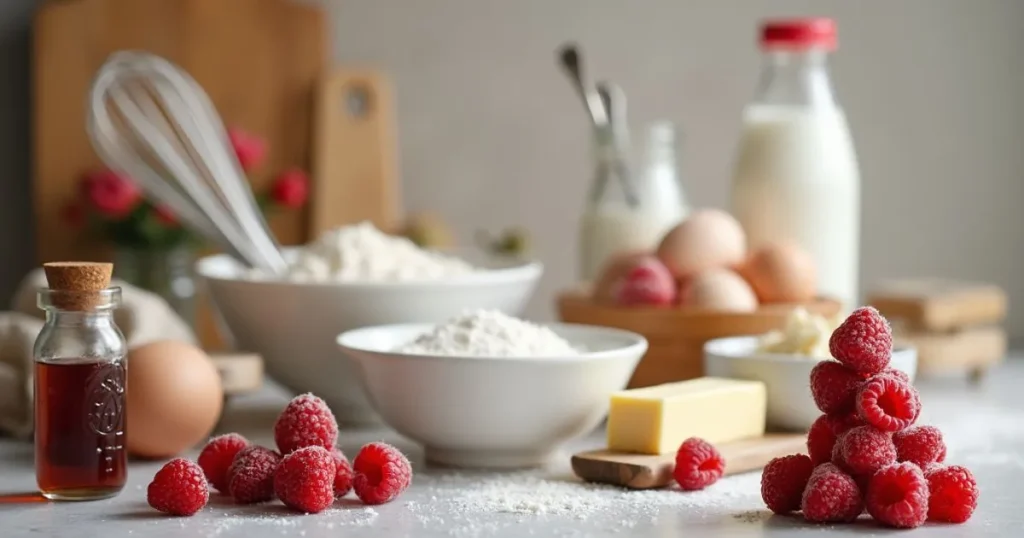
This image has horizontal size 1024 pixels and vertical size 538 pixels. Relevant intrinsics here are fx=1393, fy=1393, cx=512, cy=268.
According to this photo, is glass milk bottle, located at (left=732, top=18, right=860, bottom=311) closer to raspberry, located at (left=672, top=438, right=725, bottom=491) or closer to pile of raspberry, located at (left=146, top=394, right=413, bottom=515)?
raspberry, located at (left=672, top=438, right=725, bottom=491)

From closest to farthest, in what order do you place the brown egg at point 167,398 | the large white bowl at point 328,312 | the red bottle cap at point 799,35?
1. the brown egg at point 167,398
2. the large white bowl at point 328,312
3. the red bottle cap at point 799,35

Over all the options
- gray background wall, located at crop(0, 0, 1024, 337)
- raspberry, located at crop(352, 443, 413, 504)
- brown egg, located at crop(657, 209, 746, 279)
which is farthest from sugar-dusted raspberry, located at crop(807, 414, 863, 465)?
gray background wall, located at crop(0, 0, 1024, 337)

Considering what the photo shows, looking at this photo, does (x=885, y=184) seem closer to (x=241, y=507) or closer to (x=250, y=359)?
(x=250, y=359)

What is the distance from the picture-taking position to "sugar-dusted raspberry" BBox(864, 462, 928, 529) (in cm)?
94

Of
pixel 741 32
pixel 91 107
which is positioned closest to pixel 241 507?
pixel 91 107

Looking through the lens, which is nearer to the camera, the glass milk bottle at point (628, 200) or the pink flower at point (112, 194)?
the glass milk bottle at point (628, 200)

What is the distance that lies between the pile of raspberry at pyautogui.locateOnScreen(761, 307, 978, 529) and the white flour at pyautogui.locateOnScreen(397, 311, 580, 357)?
0.76ft

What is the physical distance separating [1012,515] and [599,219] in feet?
2.23

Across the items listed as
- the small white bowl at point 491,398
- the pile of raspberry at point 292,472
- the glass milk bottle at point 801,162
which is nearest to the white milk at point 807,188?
the glass milk bottle at point 801,162

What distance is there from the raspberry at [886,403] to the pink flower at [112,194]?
1266mm

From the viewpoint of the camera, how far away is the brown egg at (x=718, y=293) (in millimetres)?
1354

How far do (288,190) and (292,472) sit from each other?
107 cm

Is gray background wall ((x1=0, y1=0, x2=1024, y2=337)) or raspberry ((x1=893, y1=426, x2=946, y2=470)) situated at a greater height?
gray background wall ((x1=0, y1=0, x2=1024, y2=337))

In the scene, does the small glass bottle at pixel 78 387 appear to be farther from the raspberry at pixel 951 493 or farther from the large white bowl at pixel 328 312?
the raspberry at pixel 951 493
